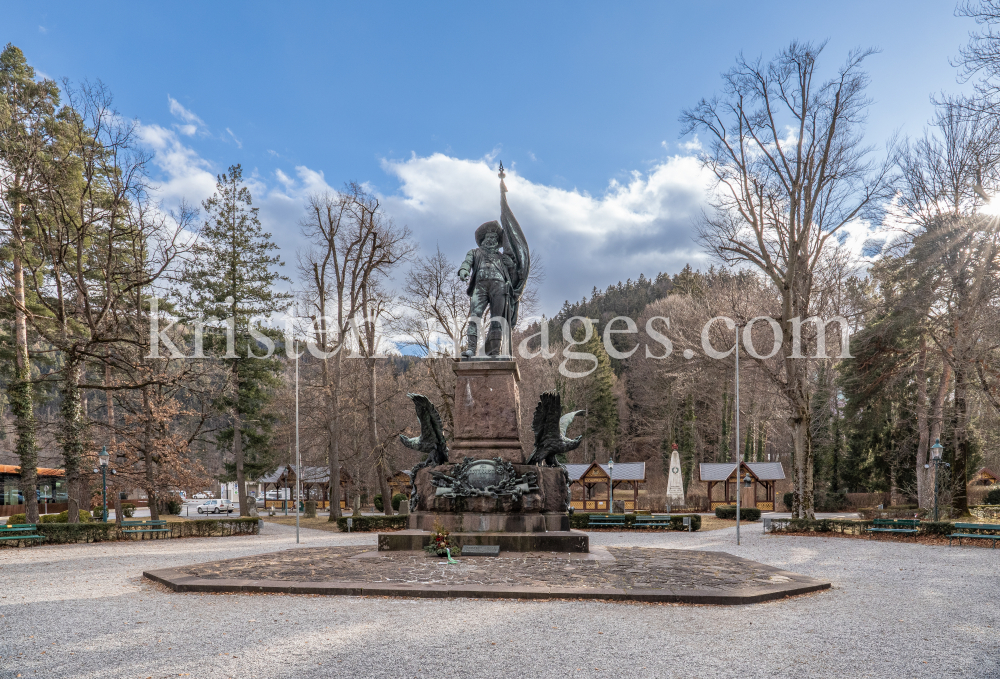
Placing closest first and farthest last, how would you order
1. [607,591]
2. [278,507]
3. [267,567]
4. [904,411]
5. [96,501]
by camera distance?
[607,591] → [267,567] → [904,411] → [96,501] → [278,507]

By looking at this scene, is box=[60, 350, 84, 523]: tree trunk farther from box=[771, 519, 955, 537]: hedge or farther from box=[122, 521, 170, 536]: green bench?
box=[771, 519, 955, 537]: hedge

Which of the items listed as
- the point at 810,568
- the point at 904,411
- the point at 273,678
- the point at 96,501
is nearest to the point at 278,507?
the point at 96,501

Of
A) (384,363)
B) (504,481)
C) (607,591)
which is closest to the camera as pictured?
(607,591)

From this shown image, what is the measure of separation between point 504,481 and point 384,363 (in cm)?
2986

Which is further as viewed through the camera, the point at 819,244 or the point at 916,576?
the point at 819,244

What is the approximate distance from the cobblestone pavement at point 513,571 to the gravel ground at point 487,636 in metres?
0.85

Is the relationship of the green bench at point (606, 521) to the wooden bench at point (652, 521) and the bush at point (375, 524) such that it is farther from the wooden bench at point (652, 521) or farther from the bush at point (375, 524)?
the bush at point (375, 524)

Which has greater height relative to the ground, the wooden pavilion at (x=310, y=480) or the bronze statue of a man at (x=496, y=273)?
the bronze statue of a man at (x=496, y=273)

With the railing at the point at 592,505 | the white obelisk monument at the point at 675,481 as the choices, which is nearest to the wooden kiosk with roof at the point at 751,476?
the railing at the point at 592,505

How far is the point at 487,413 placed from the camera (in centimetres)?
1211

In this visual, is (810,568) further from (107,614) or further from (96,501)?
(96,501)

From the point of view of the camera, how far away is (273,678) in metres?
4.55

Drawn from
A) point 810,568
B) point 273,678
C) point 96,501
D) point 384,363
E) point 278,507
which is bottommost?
point 278,507

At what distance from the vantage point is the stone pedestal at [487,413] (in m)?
12.0
